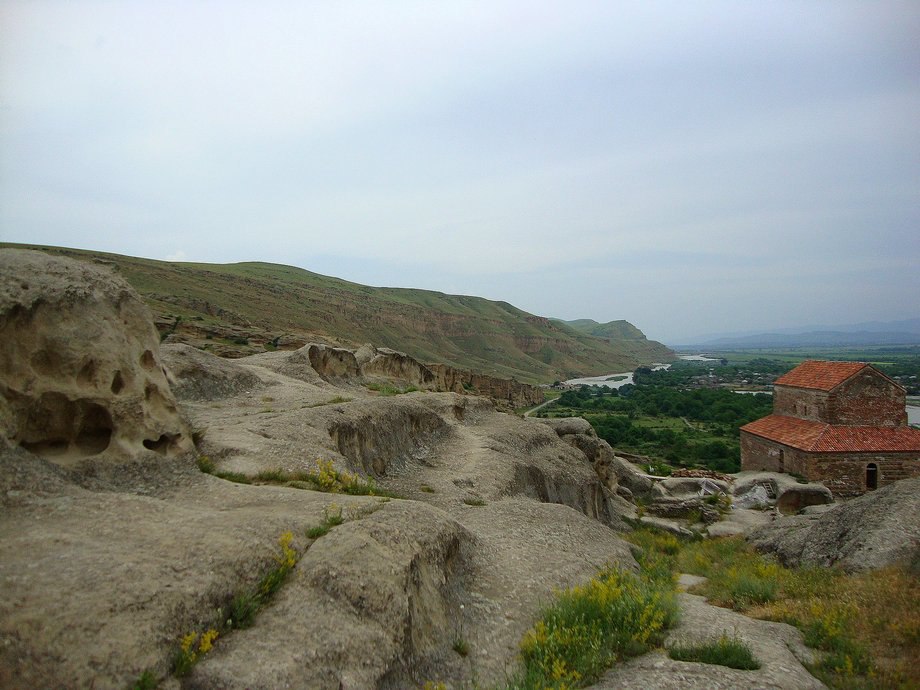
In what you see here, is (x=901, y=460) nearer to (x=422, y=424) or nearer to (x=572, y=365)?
(x=422, y=424)

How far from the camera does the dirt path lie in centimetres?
601

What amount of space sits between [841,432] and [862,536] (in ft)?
64.2

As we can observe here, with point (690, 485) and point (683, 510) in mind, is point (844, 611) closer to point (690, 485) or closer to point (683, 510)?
point (683, 510)

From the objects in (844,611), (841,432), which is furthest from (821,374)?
(844,611)

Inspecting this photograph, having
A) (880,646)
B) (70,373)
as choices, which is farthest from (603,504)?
(70,373)

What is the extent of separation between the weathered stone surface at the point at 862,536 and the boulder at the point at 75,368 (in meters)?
13.6

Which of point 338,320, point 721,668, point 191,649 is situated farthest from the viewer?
point 338,320

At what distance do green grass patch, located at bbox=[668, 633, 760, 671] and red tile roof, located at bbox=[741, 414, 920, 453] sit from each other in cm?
2509

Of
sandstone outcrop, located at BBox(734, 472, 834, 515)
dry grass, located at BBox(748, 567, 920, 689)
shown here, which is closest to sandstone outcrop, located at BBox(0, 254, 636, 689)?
dry grass, located at BBox(748, 567, 920, 689)

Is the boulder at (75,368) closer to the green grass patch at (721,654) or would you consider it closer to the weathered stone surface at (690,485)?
the green grass patch at (721,654)

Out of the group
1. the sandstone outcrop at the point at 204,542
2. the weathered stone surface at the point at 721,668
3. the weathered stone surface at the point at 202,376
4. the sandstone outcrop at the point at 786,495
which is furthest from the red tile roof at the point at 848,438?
the weathered stone surface at the point at 202,376

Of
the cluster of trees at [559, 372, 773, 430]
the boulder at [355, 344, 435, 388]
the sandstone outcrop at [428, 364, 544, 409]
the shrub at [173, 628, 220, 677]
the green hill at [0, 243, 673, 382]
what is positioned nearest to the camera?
the shrub at [173, 628, 220, 677]

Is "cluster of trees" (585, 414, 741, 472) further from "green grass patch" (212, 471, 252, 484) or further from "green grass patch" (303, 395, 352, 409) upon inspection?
"green grass patch" (212, 471, 252, 484)

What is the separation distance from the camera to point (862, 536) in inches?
491
